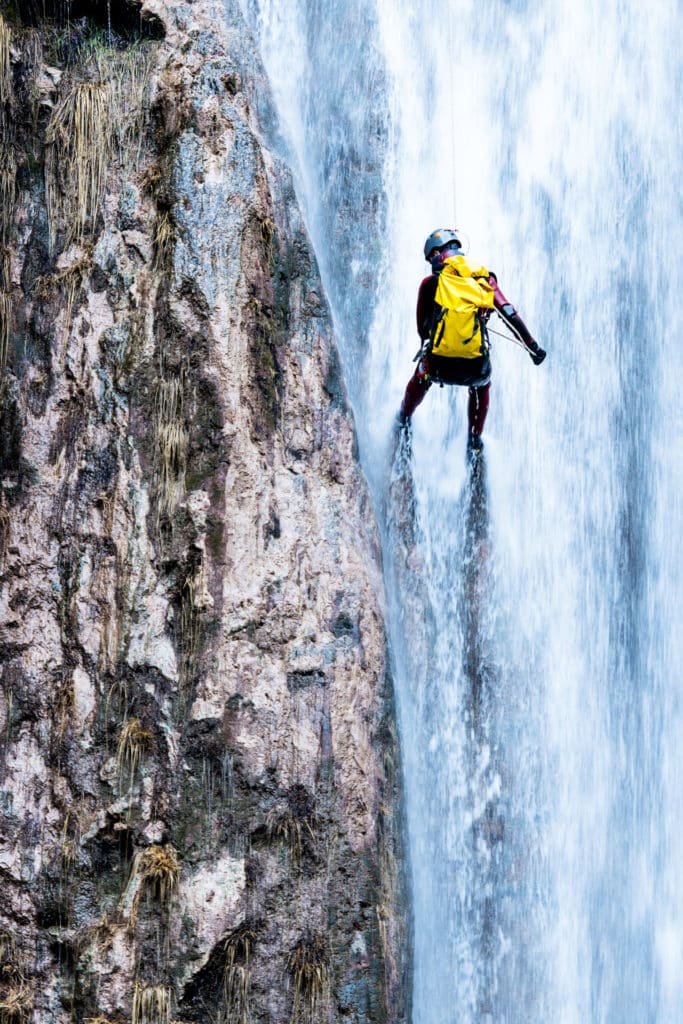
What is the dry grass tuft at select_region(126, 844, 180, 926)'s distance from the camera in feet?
18.9

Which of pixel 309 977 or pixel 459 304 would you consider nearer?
pixel 309 977

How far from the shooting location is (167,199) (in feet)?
21.2

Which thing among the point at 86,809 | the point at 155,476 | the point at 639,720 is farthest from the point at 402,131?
the point at 86,809

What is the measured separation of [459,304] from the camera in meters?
6.34

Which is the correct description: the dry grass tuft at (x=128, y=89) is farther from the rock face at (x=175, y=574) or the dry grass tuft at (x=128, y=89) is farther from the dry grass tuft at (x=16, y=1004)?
the dry grass tuft at (x=16, y=1004)

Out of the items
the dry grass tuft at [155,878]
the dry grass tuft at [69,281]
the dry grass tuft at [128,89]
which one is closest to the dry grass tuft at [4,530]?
the dry grass tuft at [69,281]

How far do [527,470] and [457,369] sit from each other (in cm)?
209

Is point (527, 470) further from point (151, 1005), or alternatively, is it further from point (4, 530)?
point (151, 1005)

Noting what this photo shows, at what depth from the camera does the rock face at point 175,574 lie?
5785 mm

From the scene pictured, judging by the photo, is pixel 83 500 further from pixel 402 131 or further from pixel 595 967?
pixel 595 967

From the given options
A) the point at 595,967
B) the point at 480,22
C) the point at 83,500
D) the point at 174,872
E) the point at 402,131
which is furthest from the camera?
the point at 480,22

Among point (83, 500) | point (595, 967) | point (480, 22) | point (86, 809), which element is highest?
point (480, 22)

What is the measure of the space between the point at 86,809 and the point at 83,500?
1.70 m

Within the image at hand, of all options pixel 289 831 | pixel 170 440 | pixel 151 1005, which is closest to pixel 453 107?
pixel 170 440
